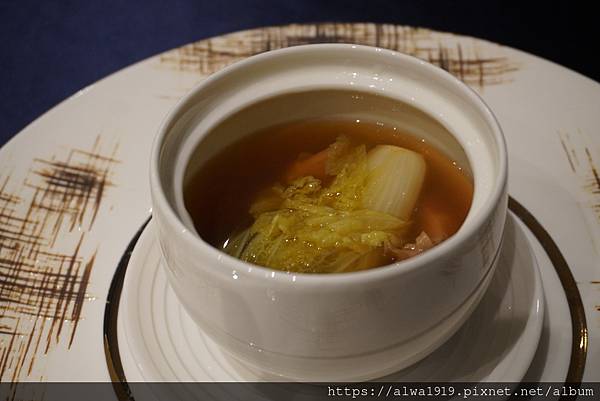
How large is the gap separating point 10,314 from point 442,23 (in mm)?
1431

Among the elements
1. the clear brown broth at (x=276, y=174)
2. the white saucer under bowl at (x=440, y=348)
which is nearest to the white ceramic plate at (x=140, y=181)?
the white saucer under bowl at (x=440, y=348)

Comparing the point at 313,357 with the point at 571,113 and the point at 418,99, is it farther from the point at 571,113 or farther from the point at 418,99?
the point at 571,113

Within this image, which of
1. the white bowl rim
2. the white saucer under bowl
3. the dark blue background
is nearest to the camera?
the white bowl rim

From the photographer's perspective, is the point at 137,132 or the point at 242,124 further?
the point at 137,132

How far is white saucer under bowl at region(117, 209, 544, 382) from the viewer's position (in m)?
0.65

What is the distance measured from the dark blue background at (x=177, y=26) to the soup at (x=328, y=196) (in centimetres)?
101

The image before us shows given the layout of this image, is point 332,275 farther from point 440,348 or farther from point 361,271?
point 440,348

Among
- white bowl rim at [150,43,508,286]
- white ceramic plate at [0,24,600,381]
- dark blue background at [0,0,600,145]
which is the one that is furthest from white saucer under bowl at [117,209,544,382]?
dark blue background at [0,0,600,145]

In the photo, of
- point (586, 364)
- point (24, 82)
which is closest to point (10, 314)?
point (586, 364)

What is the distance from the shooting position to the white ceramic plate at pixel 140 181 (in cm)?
73

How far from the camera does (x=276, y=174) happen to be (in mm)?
795

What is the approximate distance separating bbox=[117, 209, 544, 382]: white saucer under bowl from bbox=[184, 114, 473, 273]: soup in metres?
0.10

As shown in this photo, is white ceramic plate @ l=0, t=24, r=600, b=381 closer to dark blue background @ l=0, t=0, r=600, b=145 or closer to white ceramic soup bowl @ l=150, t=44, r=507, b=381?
white ceramic soup bowl @ l=150, t=44, r=507, b=381

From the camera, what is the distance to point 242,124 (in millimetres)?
783
